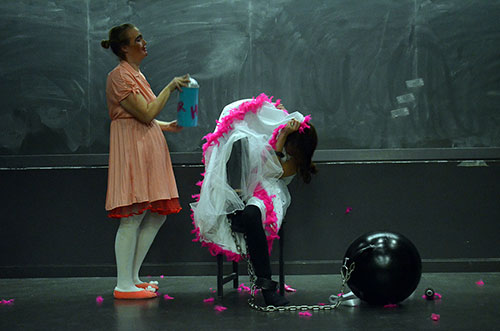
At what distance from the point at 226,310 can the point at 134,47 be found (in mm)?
1609

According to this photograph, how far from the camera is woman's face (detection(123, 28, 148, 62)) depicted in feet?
12.0

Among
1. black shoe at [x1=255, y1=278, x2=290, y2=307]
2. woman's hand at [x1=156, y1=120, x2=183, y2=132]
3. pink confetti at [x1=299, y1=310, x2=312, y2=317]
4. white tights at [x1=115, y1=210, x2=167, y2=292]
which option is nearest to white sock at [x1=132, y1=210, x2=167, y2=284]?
white tights at [x1=115, y1=210, x2=167, y2=292]

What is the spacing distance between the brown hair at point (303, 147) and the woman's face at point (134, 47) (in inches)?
40.1

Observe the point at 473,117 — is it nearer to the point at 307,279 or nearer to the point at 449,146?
the point at 449,146

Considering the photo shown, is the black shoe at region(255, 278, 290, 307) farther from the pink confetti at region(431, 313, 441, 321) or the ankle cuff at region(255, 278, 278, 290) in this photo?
the pink confetti at region(431, 313, 441, 321)

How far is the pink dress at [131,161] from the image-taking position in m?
3.56

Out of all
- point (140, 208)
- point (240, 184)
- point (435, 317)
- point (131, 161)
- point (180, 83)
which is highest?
point (180, 83)

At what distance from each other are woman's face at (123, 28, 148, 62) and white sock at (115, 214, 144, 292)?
3.10 feet

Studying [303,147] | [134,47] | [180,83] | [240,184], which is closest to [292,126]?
[303,147]

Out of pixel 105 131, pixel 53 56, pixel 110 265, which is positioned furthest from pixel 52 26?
pixel 110 265

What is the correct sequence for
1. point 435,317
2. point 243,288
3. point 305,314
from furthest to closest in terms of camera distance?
point 243,288 < point 305,314 < point 435,317

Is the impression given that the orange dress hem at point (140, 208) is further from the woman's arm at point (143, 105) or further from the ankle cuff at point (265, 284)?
the ankle cuff at point (265, 284)

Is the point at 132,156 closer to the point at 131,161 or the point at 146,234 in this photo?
the point at 131,161

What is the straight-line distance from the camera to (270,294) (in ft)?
10.8
